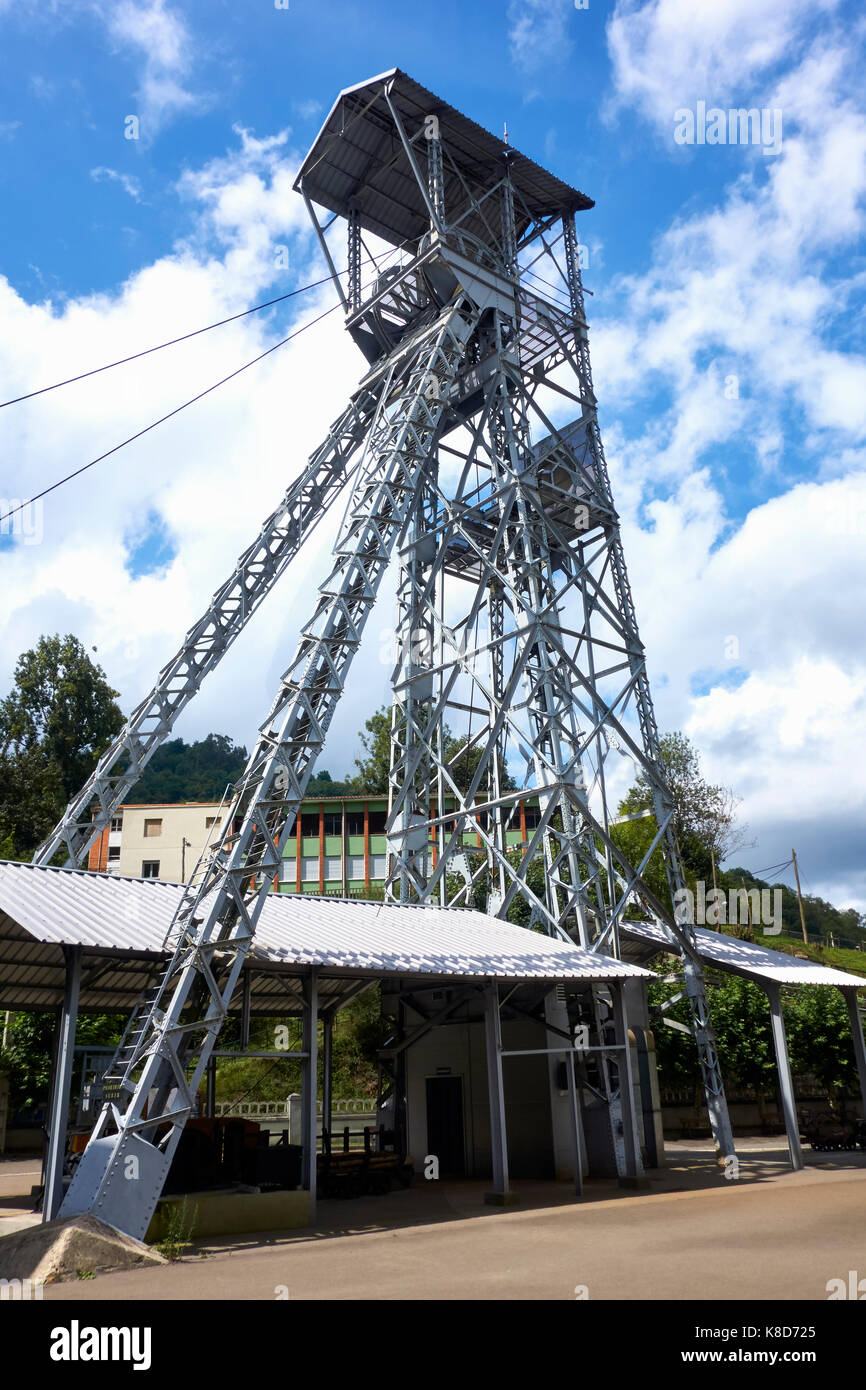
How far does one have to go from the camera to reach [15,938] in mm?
10852

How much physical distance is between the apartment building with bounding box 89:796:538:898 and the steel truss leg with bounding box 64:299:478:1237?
1575 inches

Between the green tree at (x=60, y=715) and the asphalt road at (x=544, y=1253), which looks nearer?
the asphalt road at (x=544, y=1253)

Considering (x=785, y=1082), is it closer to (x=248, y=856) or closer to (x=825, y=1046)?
(x=825, y=1046)

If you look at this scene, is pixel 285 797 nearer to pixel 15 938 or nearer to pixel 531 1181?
pixel 15 938

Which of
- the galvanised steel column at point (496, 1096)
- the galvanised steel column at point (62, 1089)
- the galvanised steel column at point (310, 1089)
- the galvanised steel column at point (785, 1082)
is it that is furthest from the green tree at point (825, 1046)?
the galvanised steel column at point (62, 1089)

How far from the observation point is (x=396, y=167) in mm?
21000

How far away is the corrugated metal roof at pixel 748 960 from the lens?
18.9 meters

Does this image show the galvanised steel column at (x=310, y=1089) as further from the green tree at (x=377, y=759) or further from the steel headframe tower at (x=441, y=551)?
the green tree at (x=377, y=759)

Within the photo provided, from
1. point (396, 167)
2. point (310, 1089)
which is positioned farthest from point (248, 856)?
point (396, 167)

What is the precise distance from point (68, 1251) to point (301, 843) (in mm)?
47733

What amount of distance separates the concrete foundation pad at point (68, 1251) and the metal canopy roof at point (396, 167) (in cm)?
1989

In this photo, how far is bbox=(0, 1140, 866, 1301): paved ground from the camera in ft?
24.4
